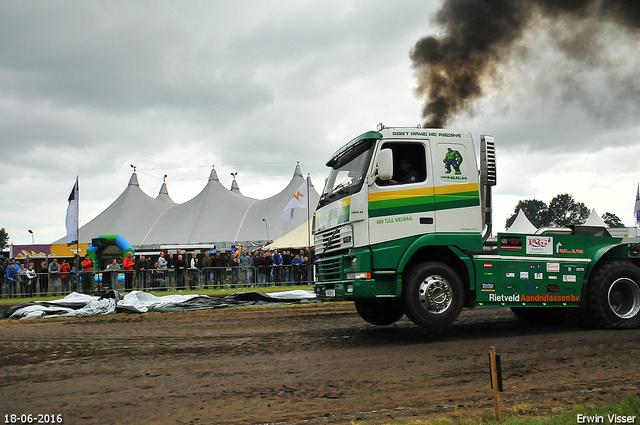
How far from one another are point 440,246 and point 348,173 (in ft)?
6.22

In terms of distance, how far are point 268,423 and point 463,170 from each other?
17.9 feet

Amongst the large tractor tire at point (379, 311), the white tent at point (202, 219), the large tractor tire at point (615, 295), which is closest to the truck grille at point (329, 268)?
the large tractor tire at point (379, 311)

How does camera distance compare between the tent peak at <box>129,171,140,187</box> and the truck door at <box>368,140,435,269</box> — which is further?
the tent peak at <box>129,171,140,187</box>

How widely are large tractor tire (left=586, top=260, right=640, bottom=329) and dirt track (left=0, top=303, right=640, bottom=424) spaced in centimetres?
37

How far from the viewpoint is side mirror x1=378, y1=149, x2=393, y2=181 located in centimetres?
764

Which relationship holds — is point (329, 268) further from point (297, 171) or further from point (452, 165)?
point (297, 171)

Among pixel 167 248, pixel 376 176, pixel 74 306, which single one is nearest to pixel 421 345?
pixel 376 176

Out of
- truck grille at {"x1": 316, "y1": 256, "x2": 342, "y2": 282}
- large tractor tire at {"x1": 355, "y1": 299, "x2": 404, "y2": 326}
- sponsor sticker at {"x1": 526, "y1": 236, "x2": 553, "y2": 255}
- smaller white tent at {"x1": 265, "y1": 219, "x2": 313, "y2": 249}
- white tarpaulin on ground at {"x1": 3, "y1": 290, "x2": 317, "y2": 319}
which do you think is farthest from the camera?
→ smaller white tent at {"x1": 265, "y1": 219, "x2": 313, "y2": 249}

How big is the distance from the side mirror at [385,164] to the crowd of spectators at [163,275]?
1348cm

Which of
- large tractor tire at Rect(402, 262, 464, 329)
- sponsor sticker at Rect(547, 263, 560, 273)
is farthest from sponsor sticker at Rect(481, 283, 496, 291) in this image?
sponsor sticker at Rect(547, 263, 560, 273)

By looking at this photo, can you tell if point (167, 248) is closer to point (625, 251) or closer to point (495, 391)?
point (625, 251)

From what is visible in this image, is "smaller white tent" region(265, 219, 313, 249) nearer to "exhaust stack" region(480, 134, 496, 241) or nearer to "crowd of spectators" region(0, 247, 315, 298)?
"crowd of spectators" region(0, 247, 315, 298)

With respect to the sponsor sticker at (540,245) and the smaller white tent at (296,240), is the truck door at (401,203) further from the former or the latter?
the smaller white tent at (296,240)

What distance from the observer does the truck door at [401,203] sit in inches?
309
